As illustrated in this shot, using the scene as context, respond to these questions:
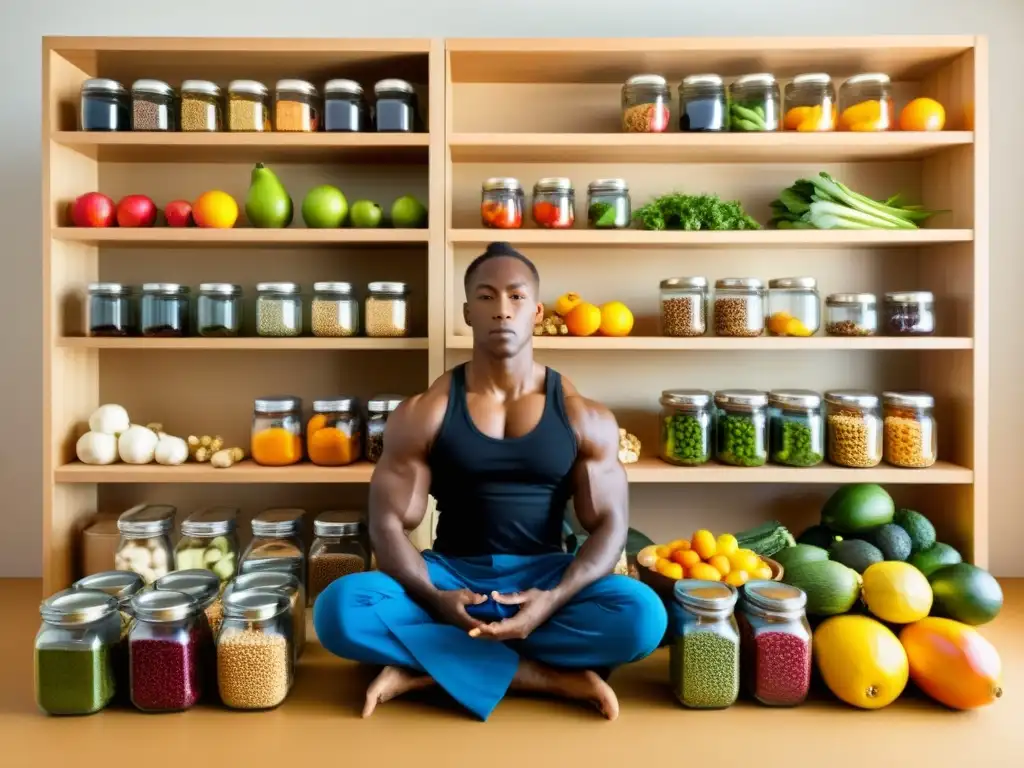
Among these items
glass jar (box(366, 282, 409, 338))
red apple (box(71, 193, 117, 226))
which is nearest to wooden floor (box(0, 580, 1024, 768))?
glass jar (box(366, 282, 409, 338))

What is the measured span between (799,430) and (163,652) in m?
1.96

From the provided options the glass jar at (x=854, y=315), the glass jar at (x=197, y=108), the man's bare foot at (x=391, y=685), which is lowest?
the man's bare foot at (x=391, y=685)

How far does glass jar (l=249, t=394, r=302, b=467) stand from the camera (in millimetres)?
2883

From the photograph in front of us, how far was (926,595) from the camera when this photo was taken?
219 cm

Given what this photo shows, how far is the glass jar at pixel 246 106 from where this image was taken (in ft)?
9.29

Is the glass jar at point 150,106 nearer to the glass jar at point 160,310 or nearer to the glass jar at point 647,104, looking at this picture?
the glass jar at point 160,310

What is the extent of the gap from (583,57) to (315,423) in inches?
58.0

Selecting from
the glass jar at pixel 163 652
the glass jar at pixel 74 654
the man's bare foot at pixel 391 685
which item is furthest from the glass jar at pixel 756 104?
the glass jar at pixel 74 654

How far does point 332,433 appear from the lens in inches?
113

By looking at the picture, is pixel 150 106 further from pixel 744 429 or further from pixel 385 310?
pixel 744 429

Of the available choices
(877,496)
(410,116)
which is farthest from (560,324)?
(877,496)

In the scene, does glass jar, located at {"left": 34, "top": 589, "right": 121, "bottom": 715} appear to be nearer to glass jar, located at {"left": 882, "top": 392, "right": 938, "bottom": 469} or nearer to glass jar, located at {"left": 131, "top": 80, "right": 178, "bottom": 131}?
glass jar, located at {"left": 131, "top": 80, "right": 178, "bottom": 131}

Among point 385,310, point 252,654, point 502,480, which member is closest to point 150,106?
point 385,310

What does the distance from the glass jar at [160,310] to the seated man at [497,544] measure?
3.50 ft
